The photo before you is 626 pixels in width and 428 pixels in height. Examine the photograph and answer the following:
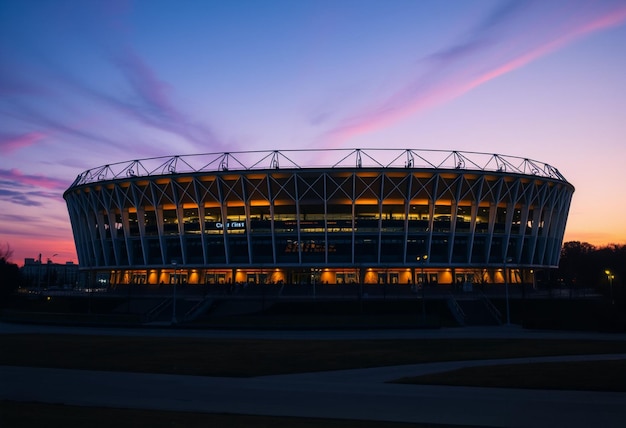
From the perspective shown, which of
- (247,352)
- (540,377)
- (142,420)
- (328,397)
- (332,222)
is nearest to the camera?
(142,420)

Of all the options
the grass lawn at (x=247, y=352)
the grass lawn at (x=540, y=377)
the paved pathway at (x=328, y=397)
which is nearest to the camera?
the paved pathway at (x=328, y=397)

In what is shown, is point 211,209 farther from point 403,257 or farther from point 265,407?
point 265,407

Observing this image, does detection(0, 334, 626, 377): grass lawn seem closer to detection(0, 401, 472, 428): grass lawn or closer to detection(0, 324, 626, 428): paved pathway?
detection(0, 324, 626, 428): paved pathway

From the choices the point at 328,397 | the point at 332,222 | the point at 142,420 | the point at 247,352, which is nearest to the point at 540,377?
the point at 328,397

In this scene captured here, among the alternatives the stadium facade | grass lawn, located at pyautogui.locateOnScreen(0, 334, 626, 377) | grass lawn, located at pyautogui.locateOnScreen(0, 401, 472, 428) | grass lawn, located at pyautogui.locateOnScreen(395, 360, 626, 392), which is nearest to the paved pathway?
grass lawn, located at pyautogui.locateOnScreen(0, 401, 472, 428)

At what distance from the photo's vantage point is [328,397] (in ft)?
55.5

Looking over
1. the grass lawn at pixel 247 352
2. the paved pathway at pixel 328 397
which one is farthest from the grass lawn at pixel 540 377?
the grass lawn at pixel 247 352

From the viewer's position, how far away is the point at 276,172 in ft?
265

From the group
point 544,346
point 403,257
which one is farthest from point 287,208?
point 544,346

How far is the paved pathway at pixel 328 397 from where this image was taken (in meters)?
14.5

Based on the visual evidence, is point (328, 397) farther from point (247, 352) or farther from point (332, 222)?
point (332, 222)

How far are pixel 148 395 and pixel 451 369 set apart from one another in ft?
38.8

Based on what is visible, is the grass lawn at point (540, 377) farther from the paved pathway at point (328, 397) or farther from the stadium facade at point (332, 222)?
the stadium facade at point (332, 222)

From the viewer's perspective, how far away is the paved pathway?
14523 millimetres
